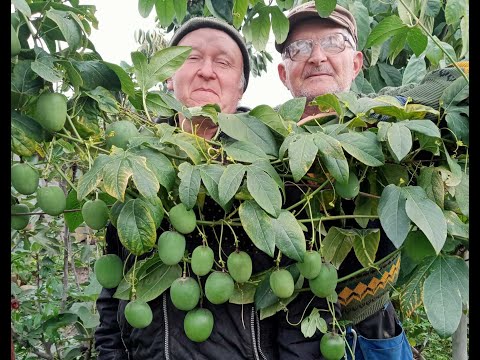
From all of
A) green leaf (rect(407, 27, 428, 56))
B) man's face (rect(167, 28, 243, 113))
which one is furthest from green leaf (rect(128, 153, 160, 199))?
green leaf (rect(407, 27, 428, 56))

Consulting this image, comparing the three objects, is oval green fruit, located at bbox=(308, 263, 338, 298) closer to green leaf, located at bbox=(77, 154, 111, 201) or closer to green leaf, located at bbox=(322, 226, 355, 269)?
green leaf, located at bbox=(322, 226, 355, 269)

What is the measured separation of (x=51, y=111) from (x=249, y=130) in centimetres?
33

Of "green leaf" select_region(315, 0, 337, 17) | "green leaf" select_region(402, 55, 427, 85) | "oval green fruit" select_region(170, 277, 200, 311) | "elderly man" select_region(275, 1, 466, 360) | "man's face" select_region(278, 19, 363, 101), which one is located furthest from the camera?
"green leaf" select_region(402, 55, 427, 85)

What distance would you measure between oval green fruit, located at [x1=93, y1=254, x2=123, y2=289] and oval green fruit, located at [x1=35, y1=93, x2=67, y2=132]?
288 millimetres

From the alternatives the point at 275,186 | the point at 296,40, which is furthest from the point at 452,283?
the point at 296,40

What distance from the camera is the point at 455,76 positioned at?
0.91 metres

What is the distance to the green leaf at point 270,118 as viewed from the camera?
854 millimetres

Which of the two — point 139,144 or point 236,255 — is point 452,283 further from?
point 139,144

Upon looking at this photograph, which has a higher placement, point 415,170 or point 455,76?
point 455,76

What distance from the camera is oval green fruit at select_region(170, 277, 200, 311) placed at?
0.85 metres

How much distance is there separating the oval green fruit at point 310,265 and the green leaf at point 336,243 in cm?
7
